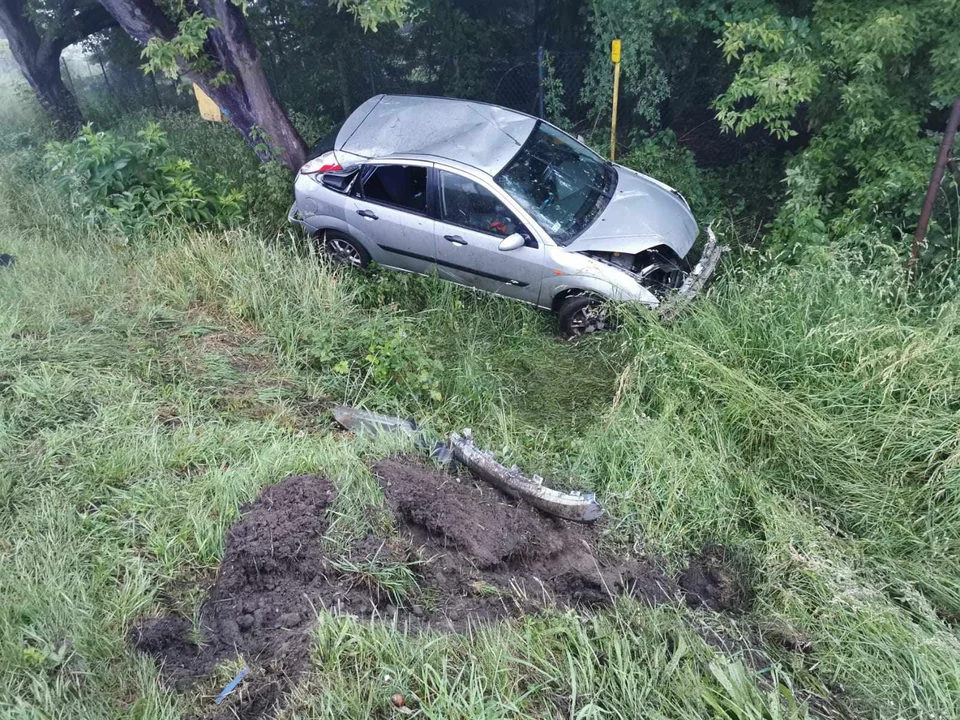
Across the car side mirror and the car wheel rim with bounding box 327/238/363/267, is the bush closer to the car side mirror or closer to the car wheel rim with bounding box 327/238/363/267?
the car wheel rim with bounding box 327/238/363/267

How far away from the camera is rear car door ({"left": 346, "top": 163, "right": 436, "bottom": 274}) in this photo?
5973 millimetres

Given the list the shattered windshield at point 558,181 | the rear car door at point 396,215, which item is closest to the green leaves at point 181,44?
the rear car door at point 396,215

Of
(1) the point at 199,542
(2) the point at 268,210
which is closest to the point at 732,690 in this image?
(1) the point at 199,542

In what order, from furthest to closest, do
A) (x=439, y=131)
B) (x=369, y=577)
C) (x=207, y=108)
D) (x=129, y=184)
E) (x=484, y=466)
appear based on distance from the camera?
1. (x=207, y=108)
2. (x=129, y=184)
3. (x=439, y=131)
4. (x=484, y=466)
5. (x=369, y=577)

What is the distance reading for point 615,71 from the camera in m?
7.90

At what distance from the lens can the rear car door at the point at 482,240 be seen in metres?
5.67

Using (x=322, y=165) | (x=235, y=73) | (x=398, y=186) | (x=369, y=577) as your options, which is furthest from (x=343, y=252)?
(x=369, y=577)

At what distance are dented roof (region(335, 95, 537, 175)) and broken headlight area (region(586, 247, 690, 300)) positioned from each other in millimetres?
1309

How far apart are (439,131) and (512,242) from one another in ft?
5.05

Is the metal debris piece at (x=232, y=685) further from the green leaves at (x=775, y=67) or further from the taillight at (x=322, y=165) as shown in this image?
the green leaves at (x=775, y=67)

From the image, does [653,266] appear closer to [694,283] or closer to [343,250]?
[694,283]

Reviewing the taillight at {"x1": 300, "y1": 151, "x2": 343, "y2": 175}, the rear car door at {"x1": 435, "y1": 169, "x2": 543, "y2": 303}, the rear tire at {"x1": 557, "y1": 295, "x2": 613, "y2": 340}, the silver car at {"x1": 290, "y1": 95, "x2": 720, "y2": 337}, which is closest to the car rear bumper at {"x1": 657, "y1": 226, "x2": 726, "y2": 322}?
the silver car at {"x1": 290, "y1": 95, "x2": 720, "y2": 337}

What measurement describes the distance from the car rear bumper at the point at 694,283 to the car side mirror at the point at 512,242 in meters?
1.27

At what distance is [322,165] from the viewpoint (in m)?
6.39
